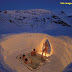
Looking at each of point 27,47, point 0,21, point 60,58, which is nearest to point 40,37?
point 27,47

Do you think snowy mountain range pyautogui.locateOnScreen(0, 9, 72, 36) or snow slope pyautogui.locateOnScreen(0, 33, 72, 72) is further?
snowy mountain range pyautogui.locateOnScreen(0, 9, 72, 36)

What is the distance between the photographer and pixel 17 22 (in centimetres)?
938

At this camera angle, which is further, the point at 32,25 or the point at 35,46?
the point at 32,25

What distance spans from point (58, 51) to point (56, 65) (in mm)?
1482

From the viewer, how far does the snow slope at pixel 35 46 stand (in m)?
5.25

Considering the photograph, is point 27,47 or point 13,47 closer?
point 13,47

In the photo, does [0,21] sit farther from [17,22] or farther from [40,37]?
[40,37]

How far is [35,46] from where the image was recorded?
7.93 m

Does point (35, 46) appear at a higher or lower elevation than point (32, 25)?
lower

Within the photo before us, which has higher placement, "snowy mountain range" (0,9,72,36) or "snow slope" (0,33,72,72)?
"snowy mountain range" (0,9,72,36)

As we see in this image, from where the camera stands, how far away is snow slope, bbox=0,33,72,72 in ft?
17.2

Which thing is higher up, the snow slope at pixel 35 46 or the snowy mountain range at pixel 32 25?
the snowy mountain range at pixel 32 25

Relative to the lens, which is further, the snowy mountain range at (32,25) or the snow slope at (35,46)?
the snowy mountain range at (32,25)

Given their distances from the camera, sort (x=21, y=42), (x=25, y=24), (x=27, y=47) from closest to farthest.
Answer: (x=21, y=42) → (x=27, y=47) → (x=25, y=24)
